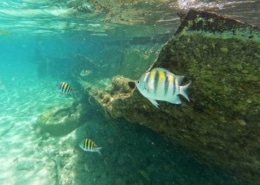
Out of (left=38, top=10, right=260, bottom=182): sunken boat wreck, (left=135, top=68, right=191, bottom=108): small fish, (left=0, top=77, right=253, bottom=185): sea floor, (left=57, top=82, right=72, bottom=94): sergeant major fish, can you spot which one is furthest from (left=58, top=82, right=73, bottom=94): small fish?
(left=135, top=68, right=191, bottom=108): small fish

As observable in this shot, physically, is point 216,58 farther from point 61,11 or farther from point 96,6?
point 61,11

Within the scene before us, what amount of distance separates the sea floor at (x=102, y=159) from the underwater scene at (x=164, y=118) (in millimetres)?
38

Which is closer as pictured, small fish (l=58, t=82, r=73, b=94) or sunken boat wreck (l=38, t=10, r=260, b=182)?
sunken boat wreck (l=38, t=10, r=260, b=182)

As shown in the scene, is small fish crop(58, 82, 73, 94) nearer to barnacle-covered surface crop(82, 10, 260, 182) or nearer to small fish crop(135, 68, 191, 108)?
barnacle-covered surface crop(82, 10, 260, 182)

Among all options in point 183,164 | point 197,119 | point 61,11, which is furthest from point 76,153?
point 61,11

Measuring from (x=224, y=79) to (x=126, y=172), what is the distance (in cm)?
597

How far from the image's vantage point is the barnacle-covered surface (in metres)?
3.67

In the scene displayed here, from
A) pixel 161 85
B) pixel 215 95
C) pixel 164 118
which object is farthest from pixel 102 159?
pixel 161 85

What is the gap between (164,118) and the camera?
5707mm

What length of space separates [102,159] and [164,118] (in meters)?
5.20

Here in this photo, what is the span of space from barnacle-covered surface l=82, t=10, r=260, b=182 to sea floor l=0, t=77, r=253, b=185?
Answer: 1.66 metres

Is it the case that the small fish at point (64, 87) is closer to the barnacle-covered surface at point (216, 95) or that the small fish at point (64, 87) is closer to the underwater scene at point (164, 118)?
the underwater scene at point (164, 118)

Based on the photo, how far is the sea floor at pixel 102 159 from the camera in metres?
7.60

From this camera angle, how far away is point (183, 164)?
25.0 ft
